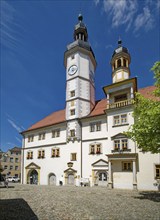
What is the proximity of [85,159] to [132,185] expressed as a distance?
771 centimetres

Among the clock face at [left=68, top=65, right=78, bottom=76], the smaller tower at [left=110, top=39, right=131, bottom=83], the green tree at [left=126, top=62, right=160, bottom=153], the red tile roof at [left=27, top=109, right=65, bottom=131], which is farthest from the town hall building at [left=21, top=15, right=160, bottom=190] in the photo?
the green tree at [left=126, top=62, right=160, bottom=153]

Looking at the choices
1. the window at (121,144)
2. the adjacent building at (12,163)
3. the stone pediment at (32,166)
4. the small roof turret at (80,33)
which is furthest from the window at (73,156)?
the adjacent building at (12,163)

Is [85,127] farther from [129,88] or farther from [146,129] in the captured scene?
[146,129]

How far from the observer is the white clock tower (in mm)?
30039

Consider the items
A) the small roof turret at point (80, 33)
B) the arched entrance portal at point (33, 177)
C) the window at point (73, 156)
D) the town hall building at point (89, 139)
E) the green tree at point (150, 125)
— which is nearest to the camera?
the green tree at point (150, 125)

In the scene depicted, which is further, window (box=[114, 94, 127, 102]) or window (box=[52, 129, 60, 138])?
window (box=[52, 129, 60, 138])

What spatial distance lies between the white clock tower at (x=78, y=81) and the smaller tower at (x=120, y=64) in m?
5.02

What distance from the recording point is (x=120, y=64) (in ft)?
95.3

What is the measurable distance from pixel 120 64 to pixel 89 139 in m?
12.1

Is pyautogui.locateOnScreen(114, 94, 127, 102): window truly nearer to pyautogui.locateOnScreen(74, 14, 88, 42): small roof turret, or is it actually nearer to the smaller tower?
the smaller tower

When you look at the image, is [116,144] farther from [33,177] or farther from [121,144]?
[33,177]

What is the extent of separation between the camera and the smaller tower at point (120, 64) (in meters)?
28.3

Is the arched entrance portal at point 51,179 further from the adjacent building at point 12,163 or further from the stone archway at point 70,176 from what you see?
the adjacent building at point 12,163

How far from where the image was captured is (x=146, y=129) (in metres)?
13.3
